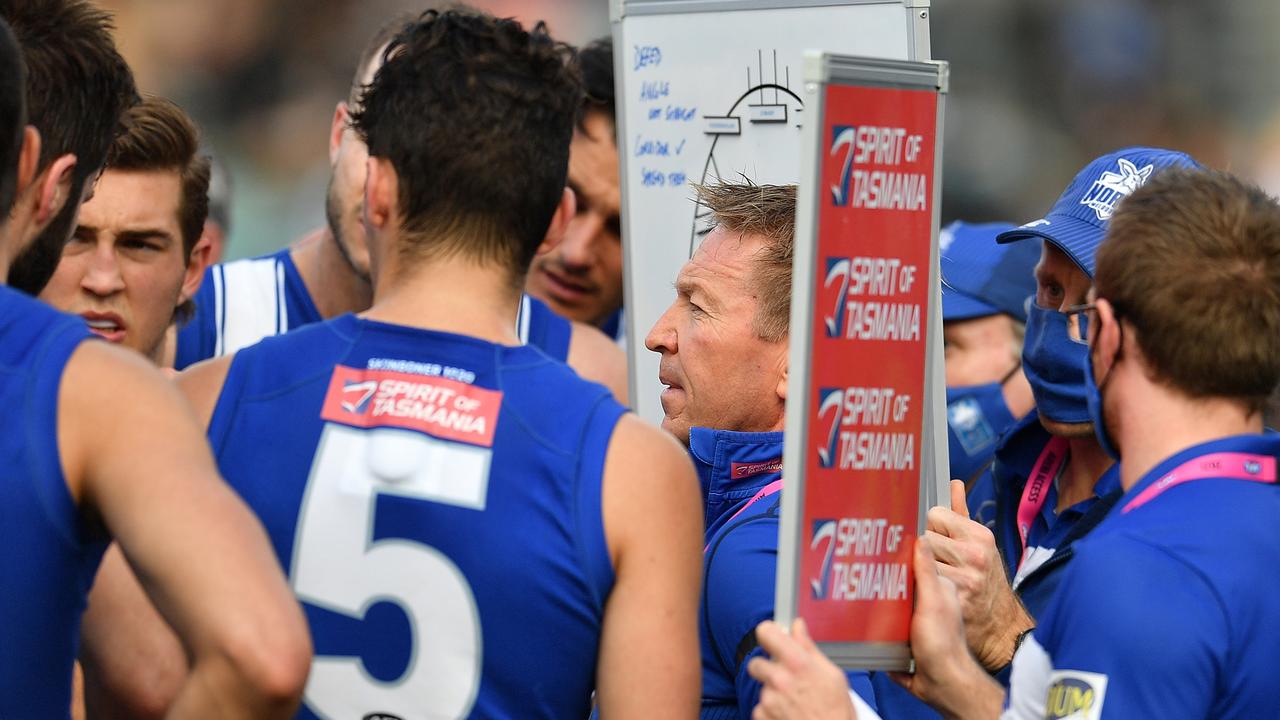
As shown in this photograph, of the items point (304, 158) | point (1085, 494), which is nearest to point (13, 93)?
point (1085, 494)

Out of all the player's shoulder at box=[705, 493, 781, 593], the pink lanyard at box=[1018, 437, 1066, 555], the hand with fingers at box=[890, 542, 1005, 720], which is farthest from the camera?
the pink lanyard at box=[1018, 437, 1066, 555]

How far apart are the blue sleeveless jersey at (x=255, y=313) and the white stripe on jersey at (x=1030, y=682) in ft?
8.18

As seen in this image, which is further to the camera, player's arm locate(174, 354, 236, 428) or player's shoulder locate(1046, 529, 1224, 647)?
player's arm locate(174, 354, 236, 428)

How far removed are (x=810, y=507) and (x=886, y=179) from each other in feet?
1.80

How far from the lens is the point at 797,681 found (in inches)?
94.0

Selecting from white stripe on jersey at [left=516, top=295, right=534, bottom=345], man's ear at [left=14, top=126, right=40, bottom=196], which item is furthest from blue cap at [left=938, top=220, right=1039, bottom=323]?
man's ear at [left=14, top=126, right=40, bottom=196]

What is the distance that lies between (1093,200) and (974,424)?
1.58 metres

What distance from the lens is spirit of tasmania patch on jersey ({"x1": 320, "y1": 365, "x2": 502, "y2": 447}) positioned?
2.36 meters

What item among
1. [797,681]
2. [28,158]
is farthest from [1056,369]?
[28,158]

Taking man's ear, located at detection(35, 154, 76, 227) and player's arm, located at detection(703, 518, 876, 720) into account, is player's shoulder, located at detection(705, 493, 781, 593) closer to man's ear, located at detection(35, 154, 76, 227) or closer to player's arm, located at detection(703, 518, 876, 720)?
player's arm, located at detection(703, 518, 876, 720)

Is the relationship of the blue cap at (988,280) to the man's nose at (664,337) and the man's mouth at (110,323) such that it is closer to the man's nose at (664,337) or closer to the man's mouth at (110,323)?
the man's nose at (664,337)

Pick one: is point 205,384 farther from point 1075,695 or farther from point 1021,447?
point 1021,447

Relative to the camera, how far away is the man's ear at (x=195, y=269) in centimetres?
430

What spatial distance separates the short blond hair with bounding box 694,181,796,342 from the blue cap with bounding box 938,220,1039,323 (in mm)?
2047
